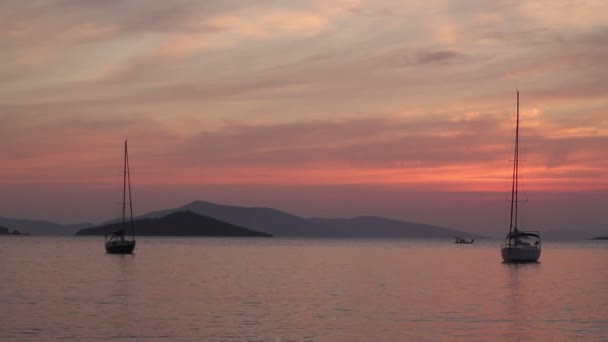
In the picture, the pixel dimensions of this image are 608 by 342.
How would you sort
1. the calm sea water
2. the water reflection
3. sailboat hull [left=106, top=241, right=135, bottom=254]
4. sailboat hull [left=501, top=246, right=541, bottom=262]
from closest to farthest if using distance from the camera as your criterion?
the calm sea water → the water reflection → sailboat hull [left=501, top=246, right=541, bottom=262] → sailboat hull [left=106, top=241, right=135, bottom=254]

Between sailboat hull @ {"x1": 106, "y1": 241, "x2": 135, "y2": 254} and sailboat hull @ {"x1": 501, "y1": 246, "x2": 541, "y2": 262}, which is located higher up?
sailboat hull @ {"x1": 501, "y1": 246, "x2": 541, "y2": 262}

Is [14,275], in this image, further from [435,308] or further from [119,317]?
[435,308]

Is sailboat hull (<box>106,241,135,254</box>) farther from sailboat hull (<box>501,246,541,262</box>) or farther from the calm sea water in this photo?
sailboat hull (<box>501,246,541,262</box>)

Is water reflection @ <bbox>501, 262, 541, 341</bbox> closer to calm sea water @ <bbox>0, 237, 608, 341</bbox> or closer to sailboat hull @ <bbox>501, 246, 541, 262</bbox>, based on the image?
calm sea water @ <bbox>0, 237, 608, 341</bbox>

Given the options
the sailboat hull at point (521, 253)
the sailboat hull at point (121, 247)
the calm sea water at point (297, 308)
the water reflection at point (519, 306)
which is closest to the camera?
the calm sea water at point (297, 308)

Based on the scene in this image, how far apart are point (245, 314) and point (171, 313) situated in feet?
12.9

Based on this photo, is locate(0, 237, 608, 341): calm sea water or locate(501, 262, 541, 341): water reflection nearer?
locate(0, 237, 608, 341): calm sea water

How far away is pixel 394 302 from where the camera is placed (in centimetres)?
5012

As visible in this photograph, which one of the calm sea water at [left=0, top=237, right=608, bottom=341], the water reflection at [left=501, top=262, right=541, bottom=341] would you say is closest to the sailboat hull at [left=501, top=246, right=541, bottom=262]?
the water reflection at [left=501, top=262, right=541, bottom=341]

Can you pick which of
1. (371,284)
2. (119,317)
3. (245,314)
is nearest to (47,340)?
(119,317)

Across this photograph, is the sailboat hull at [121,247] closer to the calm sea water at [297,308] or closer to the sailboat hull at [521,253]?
the calm sea water at [297,308]

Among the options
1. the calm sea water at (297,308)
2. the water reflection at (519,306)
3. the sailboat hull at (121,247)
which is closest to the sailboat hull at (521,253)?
the water reflection at (519,306)

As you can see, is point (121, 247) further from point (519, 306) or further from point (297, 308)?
point (519, 306)

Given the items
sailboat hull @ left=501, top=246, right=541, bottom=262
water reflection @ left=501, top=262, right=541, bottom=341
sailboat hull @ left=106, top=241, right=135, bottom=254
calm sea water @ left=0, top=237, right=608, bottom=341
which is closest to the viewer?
calm sea water @ left=0, top=237, right=608, bottom=341
